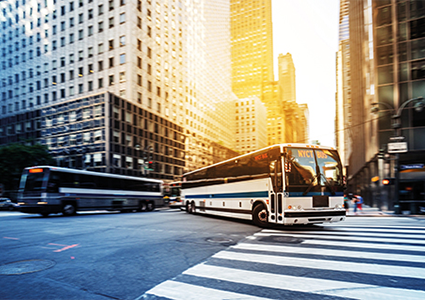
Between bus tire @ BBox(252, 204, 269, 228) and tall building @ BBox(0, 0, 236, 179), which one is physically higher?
tall building @ BBox(0, 0, 236, 179)

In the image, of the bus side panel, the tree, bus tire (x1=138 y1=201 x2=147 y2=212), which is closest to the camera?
the bus side panel

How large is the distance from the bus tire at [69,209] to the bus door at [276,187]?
1520 cm

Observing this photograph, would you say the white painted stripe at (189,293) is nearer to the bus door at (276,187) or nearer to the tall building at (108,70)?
the bus door at (276,187)

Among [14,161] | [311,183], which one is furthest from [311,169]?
[14,161]

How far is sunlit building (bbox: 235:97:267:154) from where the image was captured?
13538 cm

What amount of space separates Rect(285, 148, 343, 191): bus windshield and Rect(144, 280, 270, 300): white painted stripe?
719 centimetres

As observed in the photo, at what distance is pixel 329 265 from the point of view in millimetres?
5770

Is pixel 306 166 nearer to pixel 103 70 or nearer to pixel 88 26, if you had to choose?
pixel 103 70

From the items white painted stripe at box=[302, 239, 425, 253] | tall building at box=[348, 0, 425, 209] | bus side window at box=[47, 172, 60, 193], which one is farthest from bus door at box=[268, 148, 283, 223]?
tall building at box=[348, 0, 425, 209]

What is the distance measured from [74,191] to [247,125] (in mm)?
118509

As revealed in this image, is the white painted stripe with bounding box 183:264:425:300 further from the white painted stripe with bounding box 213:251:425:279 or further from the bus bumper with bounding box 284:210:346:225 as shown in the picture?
the bus bumper with bounding box 284:210:346:225

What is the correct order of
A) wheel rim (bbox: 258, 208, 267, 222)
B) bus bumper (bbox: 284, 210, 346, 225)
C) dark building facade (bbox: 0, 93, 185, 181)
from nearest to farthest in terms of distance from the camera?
Result: bus bumper (bbox: 284, 210, 346, 225) < wheel rim (bbox: 258, 208, 267, 222) < dark building facade (bbox: 0, 93, 185, 181)

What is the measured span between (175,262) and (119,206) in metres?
20.7

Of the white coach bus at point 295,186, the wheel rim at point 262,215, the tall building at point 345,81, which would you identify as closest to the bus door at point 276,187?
the white coach bus at point 295,186
